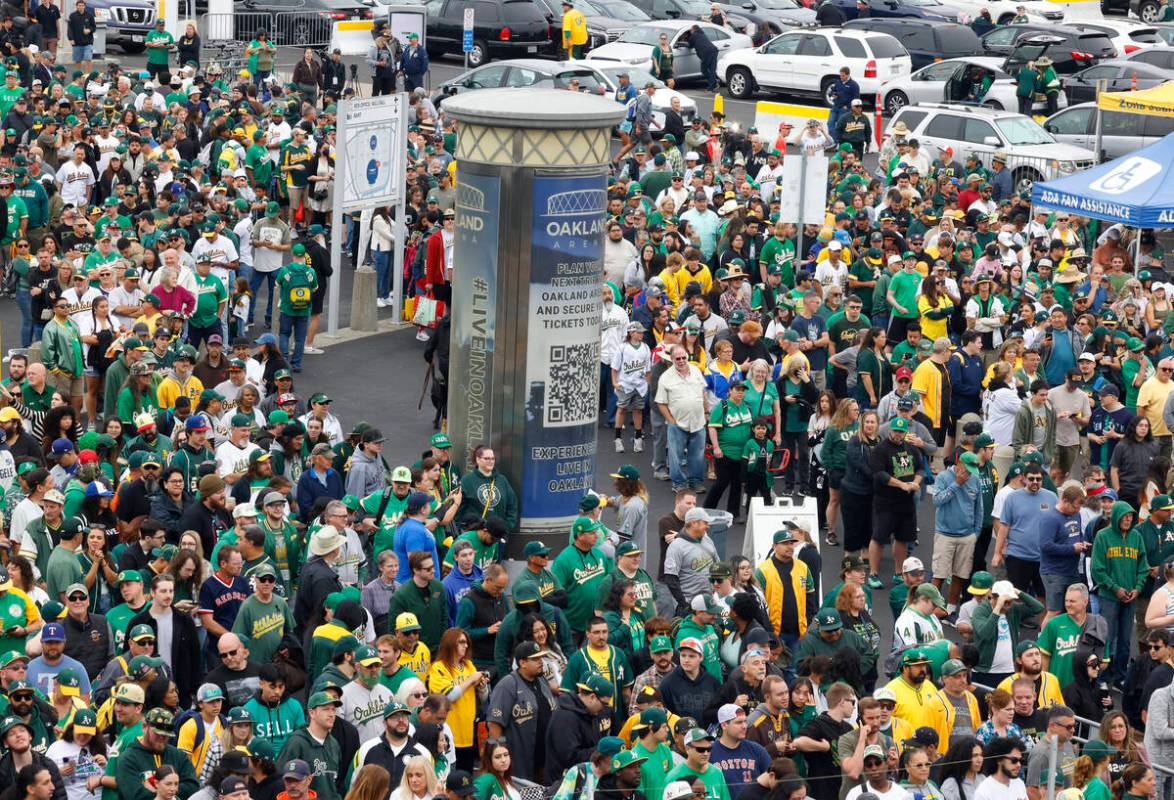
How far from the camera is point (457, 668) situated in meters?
12.7

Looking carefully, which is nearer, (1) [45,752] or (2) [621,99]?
(1) [45,752]

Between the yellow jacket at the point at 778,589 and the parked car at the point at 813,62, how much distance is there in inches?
901

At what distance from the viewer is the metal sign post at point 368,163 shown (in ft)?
78.1

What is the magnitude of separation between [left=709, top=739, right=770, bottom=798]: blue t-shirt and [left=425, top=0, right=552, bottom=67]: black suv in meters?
30.1

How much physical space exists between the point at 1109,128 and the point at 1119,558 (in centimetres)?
1753

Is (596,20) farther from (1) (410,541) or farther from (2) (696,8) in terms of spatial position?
(1) (410,541)

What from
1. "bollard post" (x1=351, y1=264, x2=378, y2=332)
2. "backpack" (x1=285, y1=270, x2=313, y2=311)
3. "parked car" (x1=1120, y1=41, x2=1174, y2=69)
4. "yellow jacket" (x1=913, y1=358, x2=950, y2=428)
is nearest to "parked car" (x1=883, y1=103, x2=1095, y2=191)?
"parked car" (x1=1120, y1=41, x2=1174, y2=69)

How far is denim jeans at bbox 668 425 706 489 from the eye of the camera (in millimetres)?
18875

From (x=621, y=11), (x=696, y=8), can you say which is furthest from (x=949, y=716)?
(x=696, y=8)

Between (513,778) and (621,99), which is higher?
(621,99)

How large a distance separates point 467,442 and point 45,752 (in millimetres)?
5422

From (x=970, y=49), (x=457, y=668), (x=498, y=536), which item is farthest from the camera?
(x=970, y=49)

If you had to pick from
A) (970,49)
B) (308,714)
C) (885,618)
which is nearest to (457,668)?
(308,714)

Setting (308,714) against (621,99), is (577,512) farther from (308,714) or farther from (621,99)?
(621,99)
